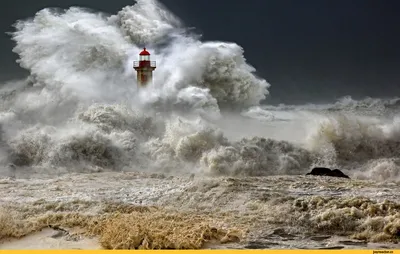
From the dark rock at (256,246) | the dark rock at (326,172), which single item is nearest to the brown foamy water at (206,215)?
the dark rock at (256,246)

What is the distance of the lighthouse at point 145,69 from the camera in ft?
22.6

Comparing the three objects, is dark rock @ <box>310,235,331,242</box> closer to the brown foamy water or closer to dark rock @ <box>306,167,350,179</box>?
the brown foamy water

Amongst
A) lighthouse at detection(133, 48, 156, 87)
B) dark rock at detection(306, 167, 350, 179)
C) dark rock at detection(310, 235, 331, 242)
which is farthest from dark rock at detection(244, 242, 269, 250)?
lighthouse at detection(133, 48, 156, 87)

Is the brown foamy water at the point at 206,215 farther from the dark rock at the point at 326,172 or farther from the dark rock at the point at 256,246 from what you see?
the dark rock at the point at 326,172

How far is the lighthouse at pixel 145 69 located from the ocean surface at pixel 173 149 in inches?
4.0

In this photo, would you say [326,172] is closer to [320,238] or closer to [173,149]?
[173,149]

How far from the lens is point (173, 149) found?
6188mm

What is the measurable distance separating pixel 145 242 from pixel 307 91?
3583 millimetres

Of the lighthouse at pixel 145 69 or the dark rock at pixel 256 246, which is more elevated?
the lighthouse at pixel 145 69

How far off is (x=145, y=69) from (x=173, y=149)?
45.0 inches

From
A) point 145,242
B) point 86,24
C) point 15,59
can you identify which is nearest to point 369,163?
point 145,242

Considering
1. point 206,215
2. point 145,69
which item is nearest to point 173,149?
point 145,69

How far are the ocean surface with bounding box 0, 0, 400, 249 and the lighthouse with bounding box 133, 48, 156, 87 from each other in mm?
101

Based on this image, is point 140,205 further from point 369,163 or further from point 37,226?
point 369,163
